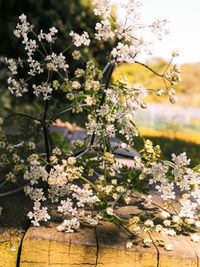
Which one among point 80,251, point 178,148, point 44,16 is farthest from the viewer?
A: point 44,16

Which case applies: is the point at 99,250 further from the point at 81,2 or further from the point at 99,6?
the point at 81,2

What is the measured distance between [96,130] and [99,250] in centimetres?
54

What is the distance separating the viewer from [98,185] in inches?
59.9

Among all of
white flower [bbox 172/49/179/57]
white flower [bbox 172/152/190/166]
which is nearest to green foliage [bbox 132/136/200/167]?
white flower [bbox 172/152/190/166]

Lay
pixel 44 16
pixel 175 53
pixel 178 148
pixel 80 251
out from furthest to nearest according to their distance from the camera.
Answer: pixel 44 16
pixel 178 148
pixel 175 53
pixel 80 251

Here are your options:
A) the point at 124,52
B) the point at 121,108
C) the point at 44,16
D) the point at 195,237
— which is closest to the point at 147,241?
the point at 195,237

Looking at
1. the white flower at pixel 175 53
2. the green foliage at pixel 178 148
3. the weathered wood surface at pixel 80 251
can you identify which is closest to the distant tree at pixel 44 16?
the green foliage at pixel 178 148

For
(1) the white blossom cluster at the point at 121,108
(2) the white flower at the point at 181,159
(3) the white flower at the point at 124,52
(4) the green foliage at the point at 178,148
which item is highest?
(4) the green foliage at the point at 178,148

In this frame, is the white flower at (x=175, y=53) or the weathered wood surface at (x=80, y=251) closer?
the weathered wood surface at (x=80, y=251)

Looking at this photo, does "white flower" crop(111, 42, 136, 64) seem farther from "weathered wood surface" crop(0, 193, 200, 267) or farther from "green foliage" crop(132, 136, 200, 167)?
"green foliage" crop(132, 136, 200, 167)

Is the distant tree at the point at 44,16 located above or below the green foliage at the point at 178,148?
above

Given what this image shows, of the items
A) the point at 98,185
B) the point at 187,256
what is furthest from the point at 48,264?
the point at 187,256

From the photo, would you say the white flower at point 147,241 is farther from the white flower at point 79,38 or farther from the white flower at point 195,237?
the white flower at point 79,38

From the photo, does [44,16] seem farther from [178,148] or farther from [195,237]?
[195,237]
